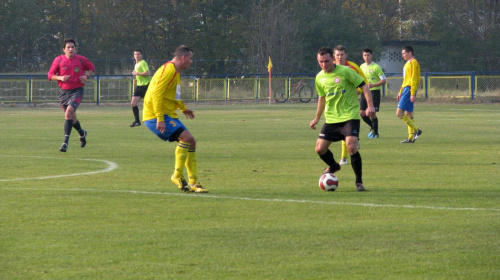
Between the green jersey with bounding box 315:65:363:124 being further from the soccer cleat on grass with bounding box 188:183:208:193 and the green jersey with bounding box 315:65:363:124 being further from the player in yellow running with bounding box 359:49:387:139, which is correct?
the player in yellow running with bounding box 359:49:387:139

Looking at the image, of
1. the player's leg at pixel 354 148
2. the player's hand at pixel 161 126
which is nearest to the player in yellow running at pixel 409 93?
the player's leg at pixel 354 148

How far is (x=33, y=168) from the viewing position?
1298cm

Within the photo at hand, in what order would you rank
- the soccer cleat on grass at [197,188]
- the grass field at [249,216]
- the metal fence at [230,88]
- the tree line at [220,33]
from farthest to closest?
the tree line at [220,33] → the metal fence at [230,88] → the soccer cleat on grass at [197,188] → the grass field at [249,216]

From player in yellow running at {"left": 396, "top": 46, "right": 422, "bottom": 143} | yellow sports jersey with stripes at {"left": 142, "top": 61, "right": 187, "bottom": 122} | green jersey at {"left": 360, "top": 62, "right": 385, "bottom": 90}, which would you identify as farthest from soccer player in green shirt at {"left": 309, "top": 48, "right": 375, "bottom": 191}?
green jersey at {"left": 360, "top": 62, "right": 385, "bottom": 90}

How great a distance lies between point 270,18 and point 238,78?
416 inches

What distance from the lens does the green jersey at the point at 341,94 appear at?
10727 millimetres

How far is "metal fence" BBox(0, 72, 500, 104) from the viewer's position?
4197 cm

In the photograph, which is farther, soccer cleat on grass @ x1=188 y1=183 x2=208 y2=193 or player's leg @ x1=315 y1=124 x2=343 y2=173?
player's leg @ x1=315 y1=124 x2=343 y2=173

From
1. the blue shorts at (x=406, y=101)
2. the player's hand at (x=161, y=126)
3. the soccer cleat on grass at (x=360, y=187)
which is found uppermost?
the blue shorts at (x=406, y=101)

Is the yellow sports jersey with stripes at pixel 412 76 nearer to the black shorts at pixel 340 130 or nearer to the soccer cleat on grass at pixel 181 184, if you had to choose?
the black shorts at pixel 340 130

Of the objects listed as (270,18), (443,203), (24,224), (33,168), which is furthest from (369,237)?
(270,18)

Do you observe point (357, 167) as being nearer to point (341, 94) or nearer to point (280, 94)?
point (341, 94)

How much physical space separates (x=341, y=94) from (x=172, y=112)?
2098 millimetres

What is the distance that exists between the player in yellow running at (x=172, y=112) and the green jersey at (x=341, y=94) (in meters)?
1.78
